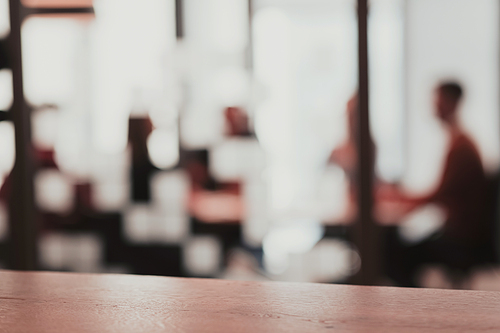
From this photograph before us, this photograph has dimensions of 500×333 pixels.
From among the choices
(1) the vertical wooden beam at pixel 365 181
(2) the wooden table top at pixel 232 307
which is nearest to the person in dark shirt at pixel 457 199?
(1) the vertical wooden beam at pixel 365 181

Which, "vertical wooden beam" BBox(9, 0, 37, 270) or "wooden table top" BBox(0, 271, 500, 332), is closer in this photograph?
"wooden table top" BBox(0, 271, 500, 332)

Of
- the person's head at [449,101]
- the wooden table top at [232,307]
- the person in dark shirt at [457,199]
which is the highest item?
the person's head at [449,101]

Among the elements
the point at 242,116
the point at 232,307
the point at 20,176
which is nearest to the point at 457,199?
the point at 242,116

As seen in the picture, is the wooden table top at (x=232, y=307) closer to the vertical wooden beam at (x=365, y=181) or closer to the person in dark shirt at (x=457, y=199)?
the vertical wooden beam at (x=365, y=181)

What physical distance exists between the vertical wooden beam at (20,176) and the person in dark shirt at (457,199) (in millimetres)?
2235

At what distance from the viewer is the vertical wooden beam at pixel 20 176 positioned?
2.98m

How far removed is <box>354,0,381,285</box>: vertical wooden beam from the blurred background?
31 mm

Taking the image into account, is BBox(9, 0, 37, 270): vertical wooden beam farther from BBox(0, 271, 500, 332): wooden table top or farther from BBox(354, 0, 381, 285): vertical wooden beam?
BBox(0, 271, 500, 332): wooden table top

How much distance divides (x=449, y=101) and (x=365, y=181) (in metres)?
0.62

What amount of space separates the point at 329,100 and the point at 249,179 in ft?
2.03

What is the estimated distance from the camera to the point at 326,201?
9.44ft

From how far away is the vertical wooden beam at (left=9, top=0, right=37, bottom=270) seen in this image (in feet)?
9.79

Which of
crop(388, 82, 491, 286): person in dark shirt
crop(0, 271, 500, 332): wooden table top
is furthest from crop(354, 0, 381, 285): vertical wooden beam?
crop(0, 271, 500, 332): wooden table top

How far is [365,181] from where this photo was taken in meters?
2.75
